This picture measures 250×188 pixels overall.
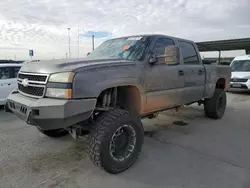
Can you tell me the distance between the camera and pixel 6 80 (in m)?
7.04

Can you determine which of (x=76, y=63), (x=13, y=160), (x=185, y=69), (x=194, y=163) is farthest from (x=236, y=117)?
(x=13, y=160)

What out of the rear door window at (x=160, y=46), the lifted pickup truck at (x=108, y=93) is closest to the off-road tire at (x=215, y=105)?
the lifted pickup truck at (x=108, y=93)

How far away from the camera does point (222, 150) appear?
12.2ft

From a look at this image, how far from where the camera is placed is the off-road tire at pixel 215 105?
5.65 meters

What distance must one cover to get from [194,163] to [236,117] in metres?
3.55

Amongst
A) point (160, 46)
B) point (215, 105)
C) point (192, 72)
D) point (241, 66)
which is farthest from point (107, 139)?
point (241, 66)

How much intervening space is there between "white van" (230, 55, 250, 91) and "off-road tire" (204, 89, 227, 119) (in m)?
5.42

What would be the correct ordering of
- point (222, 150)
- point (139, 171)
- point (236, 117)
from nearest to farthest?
point (139, 171) → point (222, 150) → point (236, 117)

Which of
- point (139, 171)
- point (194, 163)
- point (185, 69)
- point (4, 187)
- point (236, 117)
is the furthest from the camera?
point (236, 117)

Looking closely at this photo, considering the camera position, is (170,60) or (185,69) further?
(185,69)

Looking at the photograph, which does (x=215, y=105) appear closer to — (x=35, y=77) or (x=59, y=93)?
(x=59, y=93)

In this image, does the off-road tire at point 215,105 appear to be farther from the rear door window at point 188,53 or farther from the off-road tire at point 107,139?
the off-road tire at point 107,139

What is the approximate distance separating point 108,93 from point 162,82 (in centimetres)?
108

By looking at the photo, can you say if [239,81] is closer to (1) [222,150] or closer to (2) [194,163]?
(1) [222,150]
